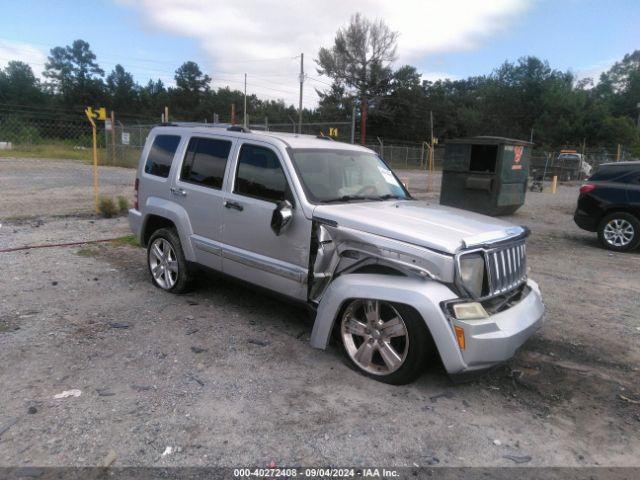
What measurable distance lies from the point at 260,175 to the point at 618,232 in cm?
762

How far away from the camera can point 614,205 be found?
9.24m

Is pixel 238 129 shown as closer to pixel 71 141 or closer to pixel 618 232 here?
pixel 618 232

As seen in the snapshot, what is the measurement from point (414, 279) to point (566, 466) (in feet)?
4.70

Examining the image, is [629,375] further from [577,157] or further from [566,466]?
[577,157]

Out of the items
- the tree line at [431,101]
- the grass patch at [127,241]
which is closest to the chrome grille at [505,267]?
the grass patch at [127,241]

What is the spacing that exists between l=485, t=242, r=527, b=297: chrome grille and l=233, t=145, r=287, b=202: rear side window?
1822 millimetres

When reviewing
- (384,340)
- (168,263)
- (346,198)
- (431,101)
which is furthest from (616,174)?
(431,101)

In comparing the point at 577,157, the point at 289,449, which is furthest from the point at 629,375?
the point at 577,157

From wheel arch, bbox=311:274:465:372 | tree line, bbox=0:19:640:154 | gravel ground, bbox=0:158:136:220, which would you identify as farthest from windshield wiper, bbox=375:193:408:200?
tree line, bbox=0:19:640:154

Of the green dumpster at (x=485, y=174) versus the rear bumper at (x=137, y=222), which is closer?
the rear bumper at (x=137, y=222)

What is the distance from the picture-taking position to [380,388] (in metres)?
3.66

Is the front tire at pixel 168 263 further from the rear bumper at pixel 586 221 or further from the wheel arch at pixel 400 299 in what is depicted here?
the rear bumper at pixel 586 221

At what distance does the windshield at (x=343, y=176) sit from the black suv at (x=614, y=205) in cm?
594

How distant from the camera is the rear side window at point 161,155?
5.60 m
